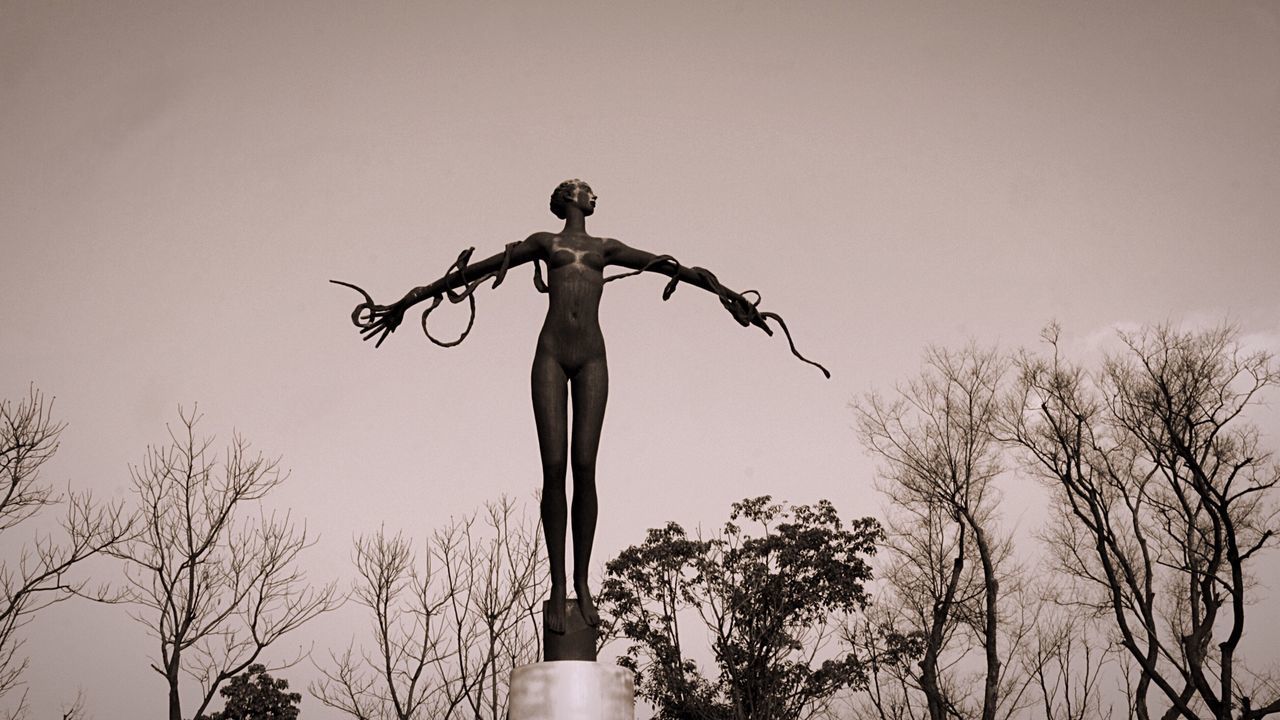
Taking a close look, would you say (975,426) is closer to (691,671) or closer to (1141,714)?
(1141,714)

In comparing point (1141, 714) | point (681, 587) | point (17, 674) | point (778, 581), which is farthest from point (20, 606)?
point (1141, 714)

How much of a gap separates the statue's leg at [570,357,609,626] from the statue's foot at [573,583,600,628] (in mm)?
43

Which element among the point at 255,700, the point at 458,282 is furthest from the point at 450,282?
the point at 255,700

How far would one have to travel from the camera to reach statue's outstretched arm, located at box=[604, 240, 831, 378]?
18.3ft

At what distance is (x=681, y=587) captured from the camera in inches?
879

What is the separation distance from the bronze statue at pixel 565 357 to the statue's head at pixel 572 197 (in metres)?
0.11

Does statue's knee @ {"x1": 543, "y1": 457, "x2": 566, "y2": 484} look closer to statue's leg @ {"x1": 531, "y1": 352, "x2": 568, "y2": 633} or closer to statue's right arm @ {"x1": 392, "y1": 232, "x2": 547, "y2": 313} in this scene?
statue's leg @ {"x1": 531, "y1": 352, "x2": 568, "y2": 633}

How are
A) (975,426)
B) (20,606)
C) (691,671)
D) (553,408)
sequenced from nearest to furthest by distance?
1. (553,408)
2. (20,606)
3. (975,426)
4. (691,671)

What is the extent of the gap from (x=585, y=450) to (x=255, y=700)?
66.5 feet

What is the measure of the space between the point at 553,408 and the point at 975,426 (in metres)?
17.1

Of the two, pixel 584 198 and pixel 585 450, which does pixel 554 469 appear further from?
pixel 584 198

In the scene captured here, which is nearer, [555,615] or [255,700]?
[555,615]

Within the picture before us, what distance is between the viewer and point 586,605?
488 cm

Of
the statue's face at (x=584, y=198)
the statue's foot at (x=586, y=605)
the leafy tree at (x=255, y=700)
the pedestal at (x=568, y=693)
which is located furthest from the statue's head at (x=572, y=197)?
the leafy tree at (x=255, y=700)
